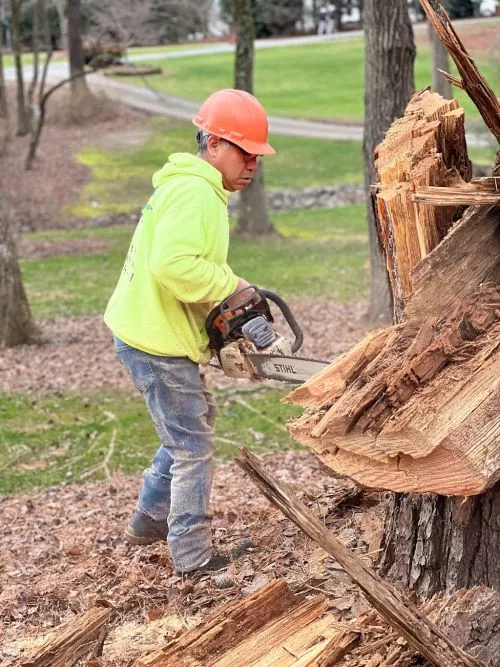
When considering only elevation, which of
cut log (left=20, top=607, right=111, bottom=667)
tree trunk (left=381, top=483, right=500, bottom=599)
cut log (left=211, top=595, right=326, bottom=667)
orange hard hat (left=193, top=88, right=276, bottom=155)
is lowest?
cut log (left=20, top=607, right=111, bottom=667)

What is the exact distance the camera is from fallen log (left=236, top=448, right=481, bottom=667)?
285 centimetres

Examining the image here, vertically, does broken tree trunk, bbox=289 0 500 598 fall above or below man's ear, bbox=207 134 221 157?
below

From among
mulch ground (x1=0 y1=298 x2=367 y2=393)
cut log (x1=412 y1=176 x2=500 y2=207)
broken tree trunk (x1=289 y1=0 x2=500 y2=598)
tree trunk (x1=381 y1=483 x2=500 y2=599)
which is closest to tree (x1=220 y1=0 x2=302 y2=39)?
mulch ground (x1=0 y1=298 x2=367 y2=393)

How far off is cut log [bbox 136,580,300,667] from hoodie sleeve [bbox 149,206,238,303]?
1311 millimetres

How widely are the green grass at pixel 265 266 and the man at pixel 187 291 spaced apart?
8072 millimetres

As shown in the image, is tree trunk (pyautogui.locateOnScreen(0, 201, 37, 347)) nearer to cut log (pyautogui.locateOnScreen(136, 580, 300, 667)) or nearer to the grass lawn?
the grass lawn

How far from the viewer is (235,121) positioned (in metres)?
4.17

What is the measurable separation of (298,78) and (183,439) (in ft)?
140

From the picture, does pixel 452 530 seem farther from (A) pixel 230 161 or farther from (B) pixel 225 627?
(A) pixel 230 161

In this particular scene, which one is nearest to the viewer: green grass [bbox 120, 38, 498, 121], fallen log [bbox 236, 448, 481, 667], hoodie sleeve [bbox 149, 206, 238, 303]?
fallen log [bbox 236, 448, 481, 667]

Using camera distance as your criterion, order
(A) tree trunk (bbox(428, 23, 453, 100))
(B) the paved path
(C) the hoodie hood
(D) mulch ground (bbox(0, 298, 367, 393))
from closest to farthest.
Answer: (C) the hoodie hood → (D) mulch ground (bbox(0, 298, 367, 393)) → (A) tree trunk (bbox(428, 23, 453, 100)) → (B) the paved path

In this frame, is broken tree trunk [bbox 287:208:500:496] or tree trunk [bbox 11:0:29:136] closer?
broken tree trunk [bbox 287:208:500:496]

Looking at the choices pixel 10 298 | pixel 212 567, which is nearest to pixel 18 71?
pixel 10 298

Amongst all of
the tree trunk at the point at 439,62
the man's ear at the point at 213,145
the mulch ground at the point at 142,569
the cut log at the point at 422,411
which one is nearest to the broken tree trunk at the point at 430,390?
the cut log at the point at 422,411
